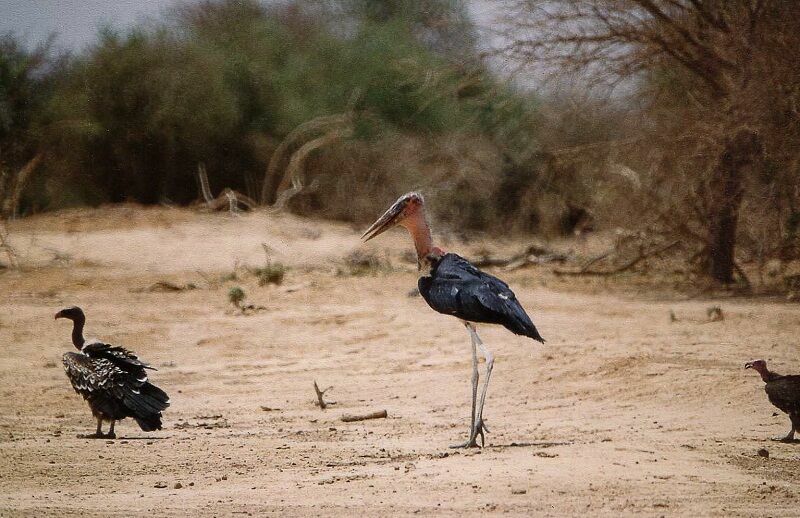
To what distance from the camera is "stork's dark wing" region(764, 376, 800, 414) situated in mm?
6727

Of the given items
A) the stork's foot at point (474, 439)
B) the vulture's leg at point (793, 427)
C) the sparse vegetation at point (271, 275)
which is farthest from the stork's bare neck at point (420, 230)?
the sparse vegetation at point (271, 275)

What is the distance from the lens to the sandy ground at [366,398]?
5449 millimetres

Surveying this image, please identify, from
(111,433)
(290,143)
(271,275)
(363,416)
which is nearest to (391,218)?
(363,416)

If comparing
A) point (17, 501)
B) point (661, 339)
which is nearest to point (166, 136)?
point (661, 339)

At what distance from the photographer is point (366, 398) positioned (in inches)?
340

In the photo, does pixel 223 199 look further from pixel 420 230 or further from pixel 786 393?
pixel 786 393

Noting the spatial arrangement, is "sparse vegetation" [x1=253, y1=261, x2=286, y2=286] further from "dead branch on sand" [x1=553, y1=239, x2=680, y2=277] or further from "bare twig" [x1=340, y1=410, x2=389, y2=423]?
"bare twig" [x1=340, y1=410, x2=389, y2=423]

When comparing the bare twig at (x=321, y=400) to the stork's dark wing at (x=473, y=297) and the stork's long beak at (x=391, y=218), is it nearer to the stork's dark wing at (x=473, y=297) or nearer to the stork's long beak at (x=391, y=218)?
the stork's long beak at (x=391, y=218)

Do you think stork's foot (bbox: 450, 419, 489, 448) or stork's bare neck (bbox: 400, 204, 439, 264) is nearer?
stork's foot (bbox: 450, 419, 489, 448)

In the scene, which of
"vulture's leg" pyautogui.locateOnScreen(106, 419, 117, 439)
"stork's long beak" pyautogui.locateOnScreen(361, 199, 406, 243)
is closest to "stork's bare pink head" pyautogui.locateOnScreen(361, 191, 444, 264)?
"stork's long beak" pyautogui.locateOnScreen(361, 199, 406, 243)

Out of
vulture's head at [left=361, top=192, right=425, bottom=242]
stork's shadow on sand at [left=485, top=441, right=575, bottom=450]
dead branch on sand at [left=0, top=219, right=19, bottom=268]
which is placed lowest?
stork's shadow on sand at [left=485, top=441, right=575, bottom=450]

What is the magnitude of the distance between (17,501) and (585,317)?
7.43 meters

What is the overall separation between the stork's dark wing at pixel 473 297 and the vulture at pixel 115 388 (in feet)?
6.21

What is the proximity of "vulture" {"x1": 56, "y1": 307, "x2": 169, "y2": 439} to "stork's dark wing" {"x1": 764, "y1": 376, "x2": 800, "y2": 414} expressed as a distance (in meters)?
3.75
